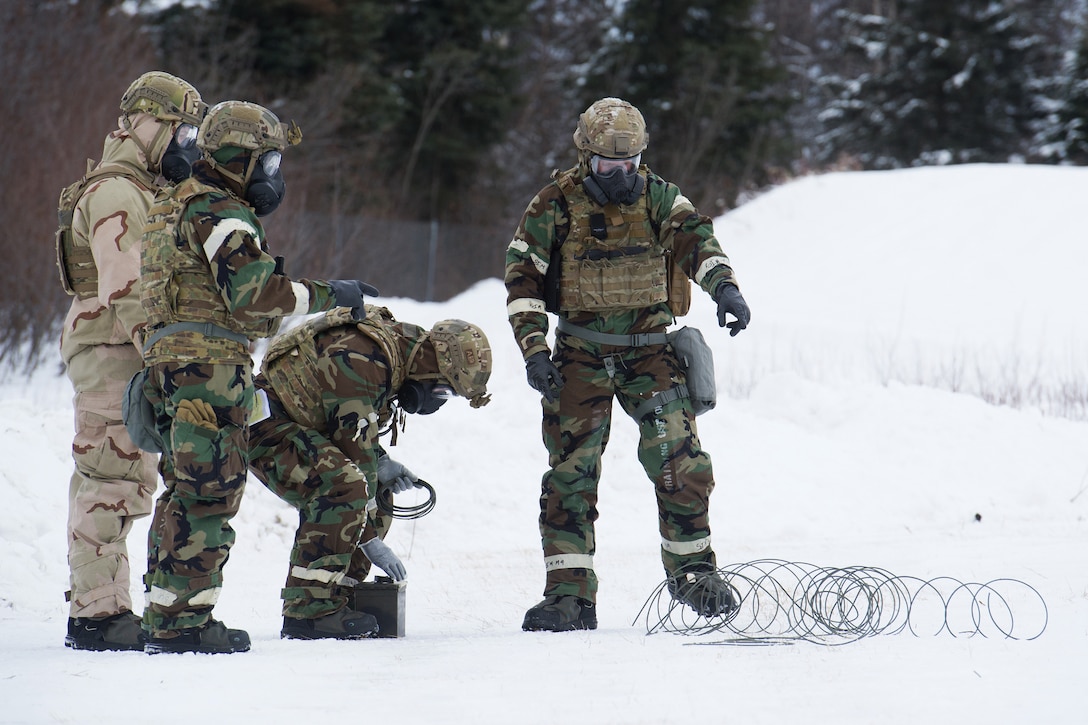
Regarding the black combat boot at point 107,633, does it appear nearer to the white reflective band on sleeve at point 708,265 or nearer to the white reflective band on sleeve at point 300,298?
the white reflective band on sleeve at point 300,298

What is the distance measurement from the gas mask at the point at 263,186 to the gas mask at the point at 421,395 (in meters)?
1.07

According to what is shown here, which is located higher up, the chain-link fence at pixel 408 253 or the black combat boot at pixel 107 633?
the chain-link fence at pixel 408 253

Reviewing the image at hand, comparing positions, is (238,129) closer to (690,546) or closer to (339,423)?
(339,423)

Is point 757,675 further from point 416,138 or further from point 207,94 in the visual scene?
point 416,138

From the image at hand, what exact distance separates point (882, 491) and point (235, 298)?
21.5 ft

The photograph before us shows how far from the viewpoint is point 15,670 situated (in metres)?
4.02

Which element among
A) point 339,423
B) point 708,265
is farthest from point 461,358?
point 708,265

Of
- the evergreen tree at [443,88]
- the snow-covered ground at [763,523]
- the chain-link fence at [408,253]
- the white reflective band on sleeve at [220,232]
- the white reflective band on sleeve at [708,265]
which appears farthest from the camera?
the evergreen tree at [443,88]

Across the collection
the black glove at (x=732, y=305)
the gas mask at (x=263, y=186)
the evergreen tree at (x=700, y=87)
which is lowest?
the black glove at (x=732, y=305)

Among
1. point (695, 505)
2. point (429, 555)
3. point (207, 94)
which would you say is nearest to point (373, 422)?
point (695, 505)

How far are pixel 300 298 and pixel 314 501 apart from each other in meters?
0.94

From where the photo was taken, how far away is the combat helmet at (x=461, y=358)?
5.08m

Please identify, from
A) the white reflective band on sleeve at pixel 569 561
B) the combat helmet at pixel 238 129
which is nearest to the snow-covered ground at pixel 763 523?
the white reflective band on sleeve at pixel 569 561

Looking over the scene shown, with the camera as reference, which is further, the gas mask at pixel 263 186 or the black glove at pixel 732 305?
the black glove at pixel 732 305
